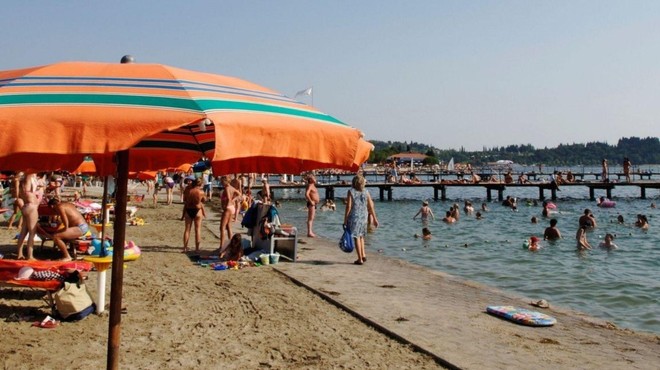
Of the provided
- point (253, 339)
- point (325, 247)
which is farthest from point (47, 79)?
point (325, 247)

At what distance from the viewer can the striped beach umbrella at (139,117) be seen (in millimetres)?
2436

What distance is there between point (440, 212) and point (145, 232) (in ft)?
76.2

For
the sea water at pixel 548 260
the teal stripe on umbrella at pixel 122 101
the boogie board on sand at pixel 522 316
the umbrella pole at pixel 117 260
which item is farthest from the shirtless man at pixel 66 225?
the teal stripe on umbrella at pixel 122 101

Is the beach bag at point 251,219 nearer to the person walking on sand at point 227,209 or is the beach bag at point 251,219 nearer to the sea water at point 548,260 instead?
the person walking on sand at point 227,209

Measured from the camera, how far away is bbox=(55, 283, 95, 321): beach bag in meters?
5.86

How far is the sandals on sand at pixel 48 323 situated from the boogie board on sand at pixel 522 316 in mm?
5332

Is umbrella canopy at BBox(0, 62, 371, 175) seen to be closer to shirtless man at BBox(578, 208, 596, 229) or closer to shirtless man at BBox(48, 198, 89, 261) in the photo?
shirtless man at BBox(48, 198, 89, 261)

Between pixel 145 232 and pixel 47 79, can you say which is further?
pixel 145 232

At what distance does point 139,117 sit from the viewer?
8.31 ft

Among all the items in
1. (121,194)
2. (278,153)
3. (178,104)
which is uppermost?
(178,104)

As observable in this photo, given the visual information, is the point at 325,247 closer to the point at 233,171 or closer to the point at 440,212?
the point at 233,171

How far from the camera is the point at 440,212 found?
34.6 metres

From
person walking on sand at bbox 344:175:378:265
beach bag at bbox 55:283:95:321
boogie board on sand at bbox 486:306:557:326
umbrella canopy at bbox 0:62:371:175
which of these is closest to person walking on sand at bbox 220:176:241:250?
person walking on sand at bbox 344:175:378:265

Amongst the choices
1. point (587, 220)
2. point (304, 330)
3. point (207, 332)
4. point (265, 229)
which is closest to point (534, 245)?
point (587, 220)
